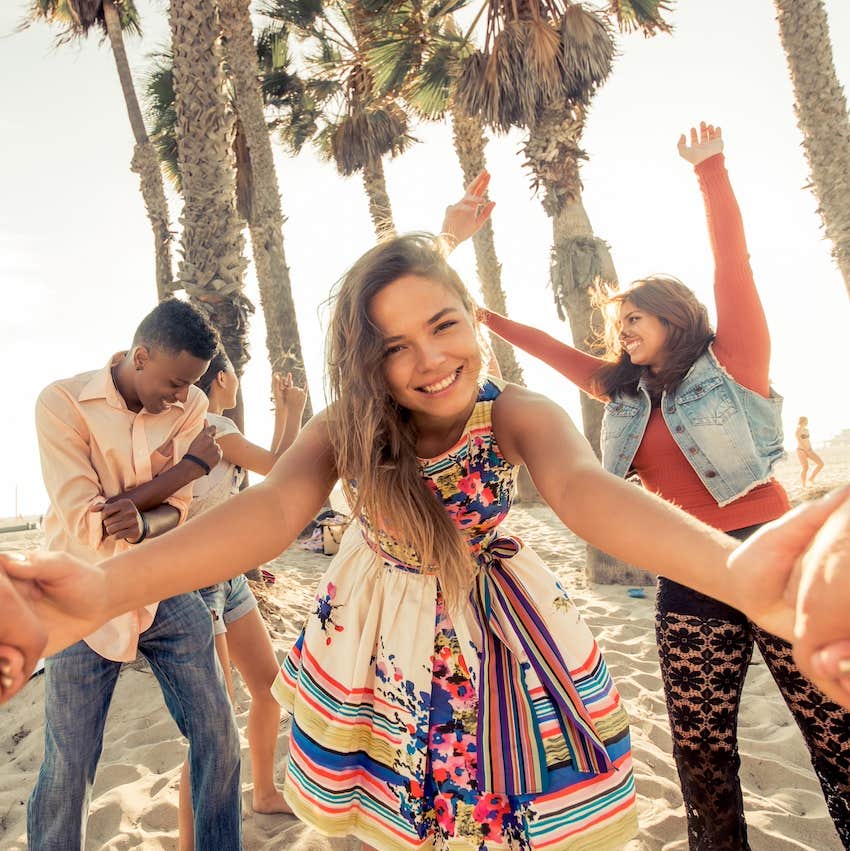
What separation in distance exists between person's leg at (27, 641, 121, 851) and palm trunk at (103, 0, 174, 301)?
820cm

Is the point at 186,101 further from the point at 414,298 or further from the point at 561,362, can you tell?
the point at 414,298

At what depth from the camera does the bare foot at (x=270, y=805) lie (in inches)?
102

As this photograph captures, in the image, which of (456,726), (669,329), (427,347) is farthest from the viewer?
(669,329)

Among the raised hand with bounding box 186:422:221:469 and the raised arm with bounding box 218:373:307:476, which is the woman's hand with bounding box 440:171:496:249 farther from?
the raised hand with bounding box 186:422:221:469

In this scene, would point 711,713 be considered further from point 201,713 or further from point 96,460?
point 96,460

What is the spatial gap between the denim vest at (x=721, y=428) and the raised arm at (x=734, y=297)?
53 mm

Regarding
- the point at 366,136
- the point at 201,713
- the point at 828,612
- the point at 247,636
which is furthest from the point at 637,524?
the point at 366,136

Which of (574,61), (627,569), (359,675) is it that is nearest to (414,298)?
(359,675)

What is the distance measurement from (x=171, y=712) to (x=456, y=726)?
1030mm

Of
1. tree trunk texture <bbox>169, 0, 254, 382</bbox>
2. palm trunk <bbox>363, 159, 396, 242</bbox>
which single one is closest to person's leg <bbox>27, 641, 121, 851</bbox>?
tree trunk texture <bbox>169, 0, 254, 382</bbox>

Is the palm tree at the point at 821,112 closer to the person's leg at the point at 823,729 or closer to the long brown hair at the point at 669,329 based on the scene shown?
the long brown hair at the point at 669,329

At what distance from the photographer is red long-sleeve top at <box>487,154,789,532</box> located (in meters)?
2.08

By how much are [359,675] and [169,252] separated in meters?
9.13

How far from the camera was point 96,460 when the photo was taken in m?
2.04
